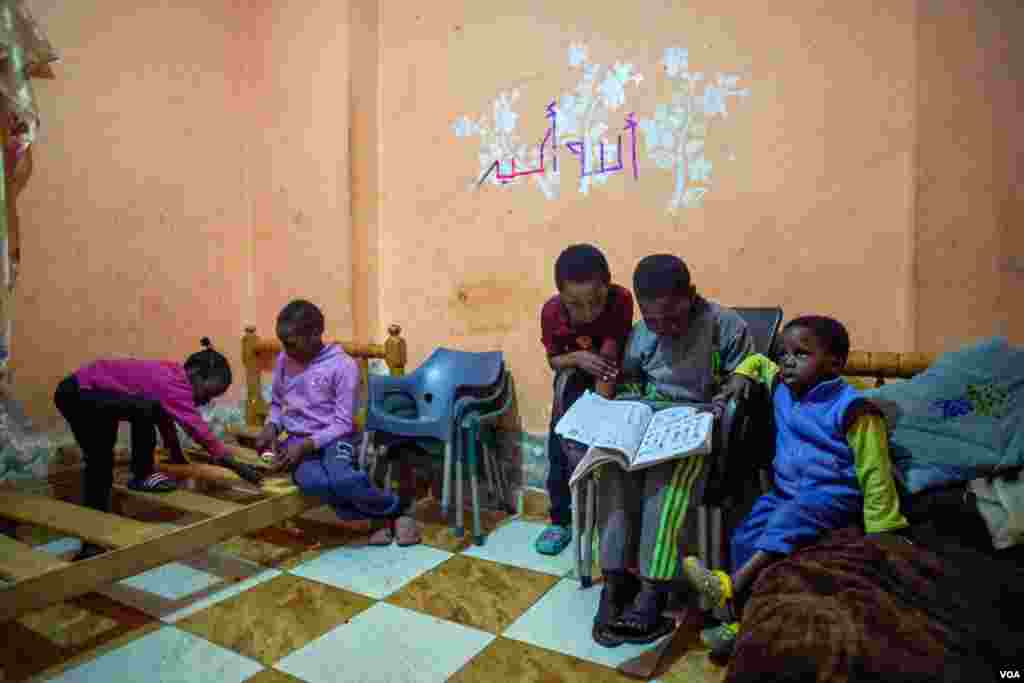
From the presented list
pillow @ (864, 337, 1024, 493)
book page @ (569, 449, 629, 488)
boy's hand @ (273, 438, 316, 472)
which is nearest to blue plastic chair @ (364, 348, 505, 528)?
boy's hand @ (273, 438, 316, 472)

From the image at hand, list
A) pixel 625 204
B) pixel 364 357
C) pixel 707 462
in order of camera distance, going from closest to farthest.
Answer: pixel 707 462 < pixel 625 204 < pixel 364 357

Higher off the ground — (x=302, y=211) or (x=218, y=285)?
(x=302, y=211)

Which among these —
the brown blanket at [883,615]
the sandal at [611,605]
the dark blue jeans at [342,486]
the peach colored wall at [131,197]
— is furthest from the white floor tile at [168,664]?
the peach colored wall at [131,197]

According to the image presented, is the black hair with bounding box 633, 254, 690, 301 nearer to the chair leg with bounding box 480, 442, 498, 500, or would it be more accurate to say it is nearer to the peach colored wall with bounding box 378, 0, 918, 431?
the peach colored wall with bounding box 378, 0, 918, 431

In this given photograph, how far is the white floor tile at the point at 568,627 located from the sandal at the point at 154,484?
55.9 inches

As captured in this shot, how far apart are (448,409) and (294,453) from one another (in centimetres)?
58

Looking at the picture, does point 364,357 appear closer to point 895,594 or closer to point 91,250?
point 91,250

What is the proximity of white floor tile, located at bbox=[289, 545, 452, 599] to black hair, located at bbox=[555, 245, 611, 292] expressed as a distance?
1.06 metres

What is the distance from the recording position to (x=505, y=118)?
2.74 metres

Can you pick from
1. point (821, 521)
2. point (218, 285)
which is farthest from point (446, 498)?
point (218, 285)

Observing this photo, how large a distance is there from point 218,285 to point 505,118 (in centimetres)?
179

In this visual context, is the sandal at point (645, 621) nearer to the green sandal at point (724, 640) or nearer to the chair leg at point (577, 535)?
the green sandal at point (724, 640)

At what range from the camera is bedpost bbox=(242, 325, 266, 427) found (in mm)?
3135

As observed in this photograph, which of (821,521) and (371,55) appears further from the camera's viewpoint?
(371,55)
